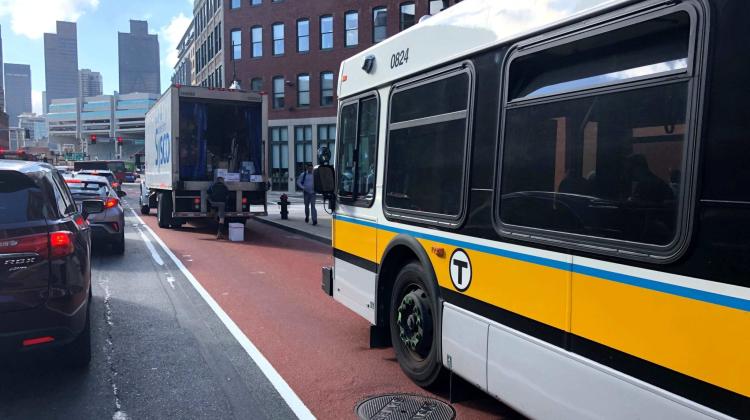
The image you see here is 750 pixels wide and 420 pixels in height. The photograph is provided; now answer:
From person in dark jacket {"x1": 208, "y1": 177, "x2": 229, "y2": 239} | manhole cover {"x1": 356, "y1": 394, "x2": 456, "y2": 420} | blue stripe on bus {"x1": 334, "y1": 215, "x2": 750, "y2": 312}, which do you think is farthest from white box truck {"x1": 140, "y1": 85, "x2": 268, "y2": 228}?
blue stripe on bus {"x1": 334, "y1": 215, "x2": 750, "y2": 312}

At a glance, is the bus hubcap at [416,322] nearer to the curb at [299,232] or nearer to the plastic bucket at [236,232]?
the curb at [299,232]

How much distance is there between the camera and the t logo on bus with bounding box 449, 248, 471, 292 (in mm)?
4137

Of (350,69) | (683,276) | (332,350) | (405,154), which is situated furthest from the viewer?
(350,69)

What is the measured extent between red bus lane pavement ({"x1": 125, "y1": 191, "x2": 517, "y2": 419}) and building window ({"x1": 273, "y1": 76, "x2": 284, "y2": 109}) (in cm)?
3056

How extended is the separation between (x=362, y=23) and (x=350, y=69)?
33.3 m

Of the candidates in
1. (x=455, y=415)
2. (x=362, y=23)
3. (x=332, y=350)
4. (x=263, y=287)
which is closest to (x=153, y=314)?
(x=263, y=287)

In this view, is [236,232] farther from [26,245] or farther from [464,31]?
[464,31]

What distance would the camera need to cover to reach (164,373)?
5.27m

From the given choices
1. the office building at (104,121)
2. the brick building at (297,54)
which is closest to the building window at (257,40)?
the brick building at (297,54)

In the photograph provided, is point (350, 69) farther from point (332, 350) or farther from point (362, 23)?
point (362, 23)

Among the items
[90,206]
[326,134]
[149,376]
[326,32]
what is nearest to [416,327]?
[149,376]

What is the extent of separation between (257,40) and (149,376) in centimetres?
4097

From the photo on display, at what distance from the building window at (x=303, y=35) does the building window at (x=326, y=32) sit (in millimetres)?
1150

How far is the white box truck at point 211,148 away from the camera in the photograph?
1579 cm
